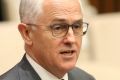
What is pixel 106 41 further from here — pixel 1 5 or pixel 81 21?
pixel 81 21

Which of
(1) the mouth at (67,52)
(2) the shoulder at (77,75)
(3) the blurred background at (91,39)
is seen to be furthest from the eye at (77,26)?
(3) the blurred background at (91,39)

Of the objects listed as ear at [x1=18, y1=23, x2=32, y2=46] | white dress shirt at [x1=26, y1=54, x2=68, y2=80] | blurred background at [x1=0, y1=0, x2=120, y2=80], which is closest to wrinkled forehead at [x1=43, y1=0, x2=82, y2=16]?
ear at [x1=18, y1=23, x2=32, y2=46]

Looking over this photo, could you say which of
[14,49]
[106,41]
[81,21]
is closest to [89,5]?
[106,41]

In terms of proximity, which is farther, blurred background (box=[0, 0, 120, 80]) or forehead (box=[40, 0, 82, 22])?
blurred background (box=[0, 0, 120, 80])

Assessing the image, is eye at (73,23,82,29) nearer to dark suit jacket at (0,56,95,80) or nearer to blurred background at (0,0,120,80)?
dark suit jacket at (0,56,95,80)

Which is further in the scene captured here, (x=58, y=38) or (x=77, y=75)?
(x=77, y=75)

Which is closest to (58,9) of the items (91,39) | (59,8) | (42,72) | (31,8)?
(59,8)

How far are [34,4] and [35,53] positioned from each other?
0.84 ft

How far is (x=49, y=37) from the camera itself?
2.05 m

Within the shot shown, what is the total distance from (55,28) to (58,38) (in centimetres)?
5

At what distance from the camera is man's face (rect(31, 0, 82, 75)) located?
2.02 m

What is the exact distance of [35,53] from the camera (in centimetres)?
211

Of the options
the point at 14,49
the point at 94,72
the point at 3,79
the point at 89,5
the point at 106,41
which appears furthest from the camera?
the point at 89,5

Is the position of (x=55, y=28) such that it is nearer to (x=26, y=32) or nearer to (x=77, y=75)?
(x=26, y=32)
